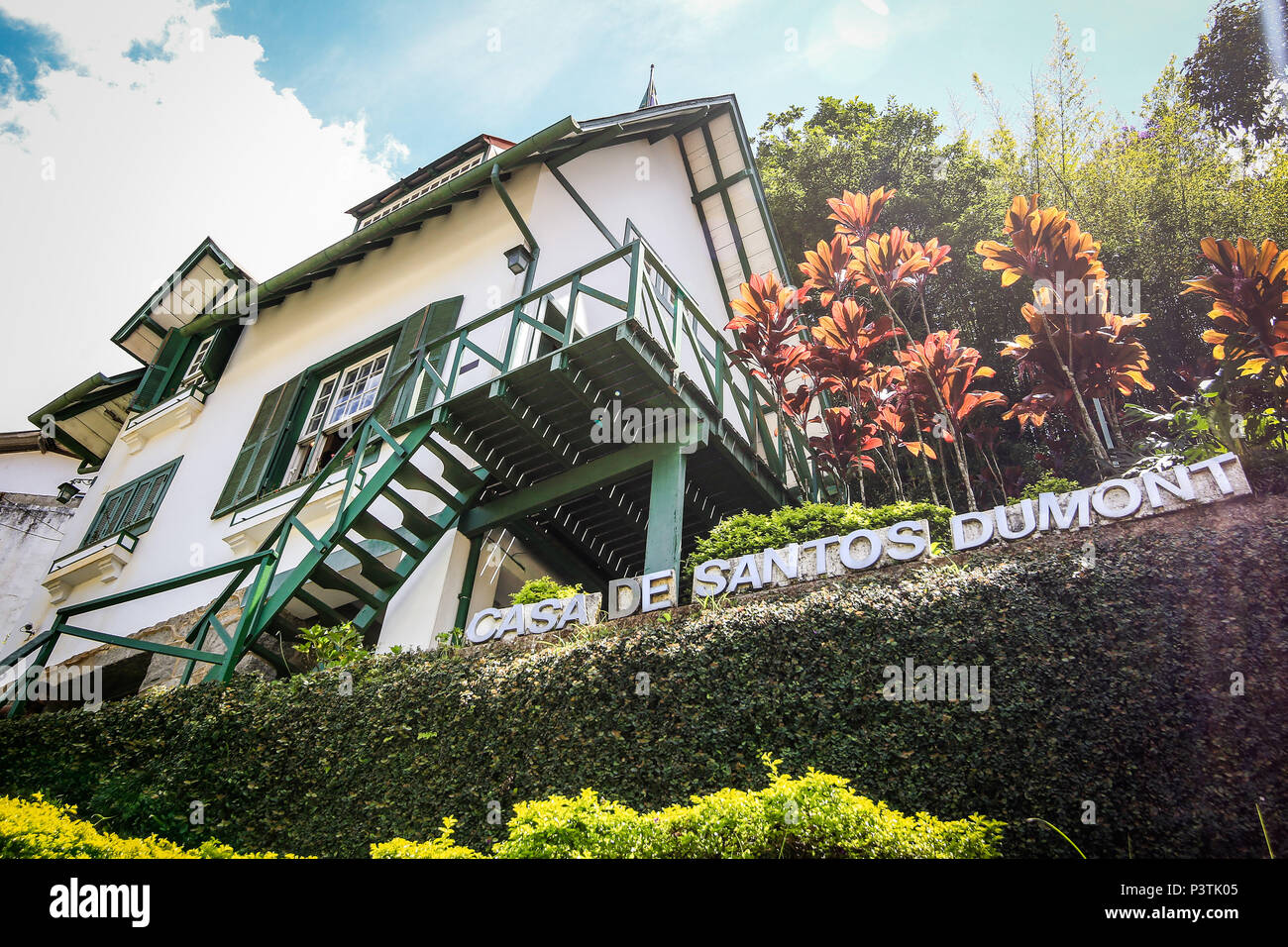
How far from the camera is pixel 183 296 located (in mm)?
13297

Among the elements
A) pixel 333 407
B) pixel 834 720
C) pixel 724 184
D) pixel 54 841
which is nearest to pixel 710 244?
pixel 724 184

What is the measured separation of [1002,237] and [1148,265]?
265 centimetres

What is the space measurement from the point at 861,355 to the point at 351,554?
479 centimetres

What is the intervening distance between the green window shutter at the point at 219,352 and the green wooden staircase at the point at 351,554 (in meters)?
4.28

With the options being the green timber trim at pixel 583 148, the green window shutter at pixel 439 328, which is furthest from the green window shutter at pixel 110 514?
A: the green timber trim at pixel 583 148

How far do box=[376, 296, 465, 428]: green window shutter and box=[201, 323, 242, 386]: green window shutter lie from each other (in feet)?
12.9

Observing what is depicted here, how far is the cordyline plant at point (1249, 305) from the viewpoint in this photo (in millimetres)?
5402

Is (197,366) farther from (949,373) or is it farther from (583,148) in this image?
(949,373)

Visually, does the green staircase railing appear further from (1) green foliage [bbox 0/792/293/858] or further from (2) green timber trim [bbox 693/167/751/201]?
(2) green timber trim [bbox 693/167/751/201]

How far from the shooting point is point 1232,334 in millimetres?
5582

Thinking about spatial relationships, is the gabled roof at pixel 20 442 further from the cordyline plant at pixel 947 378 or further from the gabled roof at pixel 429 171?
the cordyline plant at pixel 947 378

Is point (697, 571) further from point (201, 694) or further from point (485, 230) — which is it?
point (485, 230)

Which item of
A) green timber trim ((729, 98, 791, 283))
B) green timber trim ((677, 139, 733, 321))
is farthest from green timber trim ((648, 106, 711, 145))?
green timber trim ((677, 139, 733, 321))
